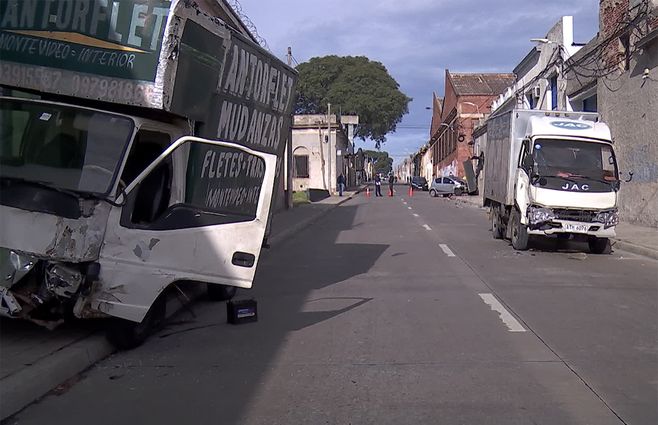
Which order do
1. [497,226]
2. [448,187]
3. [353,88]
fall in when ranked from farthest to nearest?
[353,88], [448,187], [497,226]

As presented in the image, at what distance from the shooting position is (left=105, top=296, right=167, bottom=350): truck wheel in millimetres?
6578

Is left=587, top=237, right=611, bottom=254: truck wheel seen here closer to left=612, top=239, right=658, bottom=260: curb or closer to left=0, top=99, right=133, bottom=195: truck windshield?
left=612, top=239, right=658, bottom=260: curb

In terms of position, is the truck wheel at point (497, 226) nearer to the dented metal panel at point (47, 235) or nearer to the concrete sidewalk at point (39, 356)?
the concrete sidewalk at point (39, 356)

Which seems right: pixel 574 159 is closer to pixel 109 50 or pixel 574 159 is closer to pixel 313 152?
pixel 109 50

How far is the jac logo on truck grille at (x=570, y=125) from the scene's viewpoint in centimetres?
1492

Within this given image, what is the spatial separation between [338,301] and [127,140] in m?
4.09

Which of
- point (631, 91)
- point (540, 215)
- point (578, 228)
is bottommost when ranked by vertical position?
point (578, 228)

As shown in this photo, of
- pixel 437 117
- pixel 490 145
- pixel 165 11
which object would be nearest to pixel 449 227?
pixel 490 145

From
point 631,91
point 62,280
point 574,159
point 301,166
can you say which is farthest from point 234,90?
point 301,166

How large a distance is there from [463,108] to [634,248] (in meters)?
54.6

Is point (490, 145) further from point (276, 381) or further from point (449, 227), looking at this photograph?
point (276, 381)

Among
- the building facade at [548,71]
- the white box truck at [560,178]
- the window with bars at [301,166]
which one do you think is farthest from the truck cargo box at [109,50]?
the window with bars at [301,166]

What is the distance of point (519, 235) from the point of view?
49.2 feet

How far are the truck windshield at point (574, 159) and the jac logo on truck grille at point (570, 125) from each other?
14.8 inches
